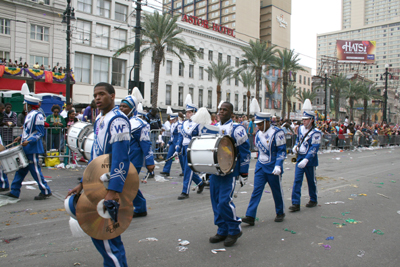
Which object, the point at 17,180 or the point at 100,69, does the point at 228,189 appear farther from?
the point at 100,69

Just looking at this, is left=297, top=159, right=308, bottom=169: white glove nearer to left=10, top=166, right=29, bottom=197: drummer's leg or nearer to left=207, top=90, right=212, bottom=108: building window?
left=10, top=166, right=29, bottom=197: drummer's leg

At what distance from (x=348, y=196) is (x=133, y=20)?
3678 cm

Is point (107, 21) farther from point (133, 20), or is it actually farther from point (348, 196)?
point (348, 196)

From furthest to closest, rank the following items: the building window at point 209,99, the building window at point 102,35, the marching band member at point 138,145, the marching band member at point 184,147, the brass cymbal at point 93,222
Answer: the building window at point 209,99
the building window at point 102,35
the marching band member at point 184,147
the marching band member at point 138,145
the brass cymbal at point 93,222

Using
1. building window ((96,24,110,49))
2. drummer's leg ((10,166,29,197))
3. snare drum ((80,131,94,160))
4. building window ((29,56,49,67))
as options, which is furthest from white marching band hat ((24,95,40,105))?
building window ((96,24,110,49))

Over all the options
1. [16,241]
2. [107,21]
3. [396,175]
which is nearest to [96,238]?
[16,241]

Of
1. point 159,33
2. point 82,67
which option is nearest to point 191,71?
point 82,67

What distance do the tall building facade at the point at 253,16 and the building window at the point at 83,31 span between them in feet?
143

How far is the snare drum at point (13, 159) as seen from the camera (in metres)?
6.52

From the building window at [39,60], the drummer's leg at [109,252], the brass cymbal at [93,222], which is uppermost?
the building window at [39,60]

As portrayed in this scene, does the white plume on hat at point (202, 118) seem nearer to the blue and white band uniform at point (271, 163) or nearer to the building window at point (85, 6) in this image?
the blue and white band uniform at point (271, 163)

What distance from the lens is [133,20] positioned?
3959cm

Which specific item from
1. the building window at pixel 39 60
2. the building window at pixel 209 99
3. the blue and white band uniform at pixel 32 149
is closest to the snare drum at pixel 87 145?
the blue and white band uniform at pixel 32 149

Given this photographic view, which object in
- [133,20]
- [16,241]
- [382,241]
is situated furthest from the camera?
[133,20]
